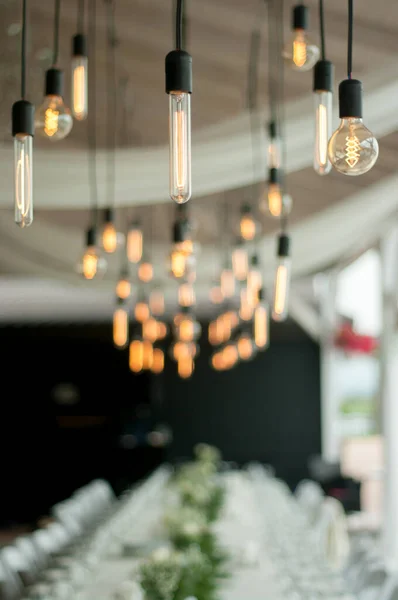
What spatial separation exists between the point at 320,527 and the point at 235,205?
3715 mm

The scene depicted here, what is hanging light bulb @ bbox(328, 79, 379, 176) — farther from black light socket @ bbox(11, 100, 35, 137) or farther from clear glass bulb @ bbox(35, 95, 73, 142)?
clear glass bulb @ bbox(35, 95, 73, 142)

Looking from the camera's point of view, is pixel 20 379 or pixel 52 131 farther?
pixel 20 379

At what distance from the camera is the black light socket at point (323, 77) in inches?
106

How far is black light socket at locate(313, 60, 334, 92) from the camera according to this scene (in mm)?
2691

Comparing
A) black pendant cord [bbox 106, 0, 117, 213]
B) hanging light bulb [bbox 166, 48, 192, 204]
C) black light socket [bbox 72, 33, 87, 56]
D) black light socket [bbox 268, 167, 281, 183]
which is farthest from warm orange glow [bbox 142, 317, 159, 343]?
hanging light bulb [bbox 166, 48, 192, 204]

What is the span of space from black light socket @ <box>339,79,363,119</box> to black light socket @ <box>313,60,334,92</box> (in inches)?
20.3

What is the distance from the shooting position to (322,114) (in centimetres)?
254

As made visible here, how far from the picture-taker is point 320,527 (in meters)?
8.05

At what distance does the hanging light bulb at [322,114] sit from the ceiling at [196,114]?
1167 mm

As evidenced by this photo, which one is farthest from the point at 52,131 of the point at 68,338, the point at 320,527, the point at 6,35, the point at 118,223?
the point at 68,338

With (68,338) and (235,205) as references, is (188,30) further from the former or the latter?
(68,338)

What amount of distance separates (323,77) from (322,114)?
25cm

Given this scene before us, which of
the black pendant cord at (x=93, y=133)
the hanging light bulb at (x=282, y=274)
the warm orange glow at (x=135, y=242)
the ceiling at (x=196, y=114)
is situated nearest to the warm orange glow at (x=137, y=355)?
the ceiling at (x=196, y=114)

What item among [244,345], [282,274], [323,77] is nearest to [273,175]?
[282,274]
